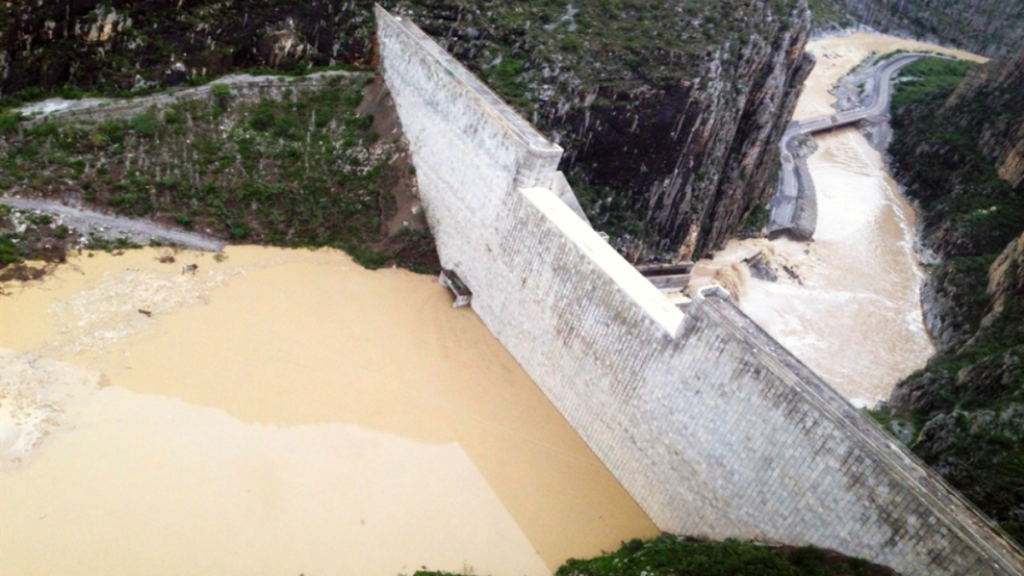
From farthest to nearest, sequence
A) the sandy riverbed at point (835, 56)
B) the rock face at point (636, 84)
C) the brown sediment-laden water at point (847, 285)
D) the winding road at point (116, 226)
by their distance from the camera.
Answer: the sandy riverbed at point (835, 56) < the brown sediment-laden water at point (847, 285) < the rock face at point (636, 84) < the winding road at point (116, 226)

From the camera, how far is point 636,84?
2227 cm

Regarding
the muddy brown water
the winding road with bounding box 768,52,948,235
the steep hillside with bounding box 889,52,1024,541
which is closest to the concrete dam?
the muddy brown water

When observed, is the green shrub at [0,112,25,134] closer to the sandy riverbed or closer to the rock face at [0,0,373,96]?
the rock face at [0,0,373,96]

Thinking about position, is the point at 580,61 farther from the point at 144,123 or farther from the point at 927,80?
the point at 927,80

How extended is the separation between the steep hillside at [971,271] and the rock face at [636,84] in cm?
874

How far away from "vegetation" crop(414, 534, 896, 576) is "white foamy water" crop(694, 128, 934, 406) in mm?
11106

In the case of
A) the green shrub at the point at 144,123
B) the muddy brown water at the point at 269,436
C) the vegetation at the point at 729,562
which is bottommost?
the muddy brown water at the point at 269,436

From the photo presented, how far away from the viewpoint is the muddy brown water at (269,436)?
1291 cm

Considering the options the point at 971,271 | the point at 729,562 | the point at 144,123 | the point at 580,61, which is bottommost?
the point at 729,562

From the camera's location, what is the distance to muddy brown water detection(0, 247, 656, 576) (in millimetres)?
12906

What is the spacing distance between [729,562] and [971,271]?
2103cm

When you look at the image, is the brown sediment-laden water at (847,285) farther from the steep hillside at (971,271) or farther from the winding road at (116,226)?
the winding road at (116,226)

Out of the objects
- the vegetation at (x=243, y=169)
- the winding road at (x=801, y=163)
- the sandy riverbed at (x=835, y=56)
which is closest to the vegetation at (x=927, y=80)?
the winding road at (x=801, y=163)

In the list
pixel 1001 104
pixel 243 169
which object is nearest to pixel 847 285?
pixel 1001 104
